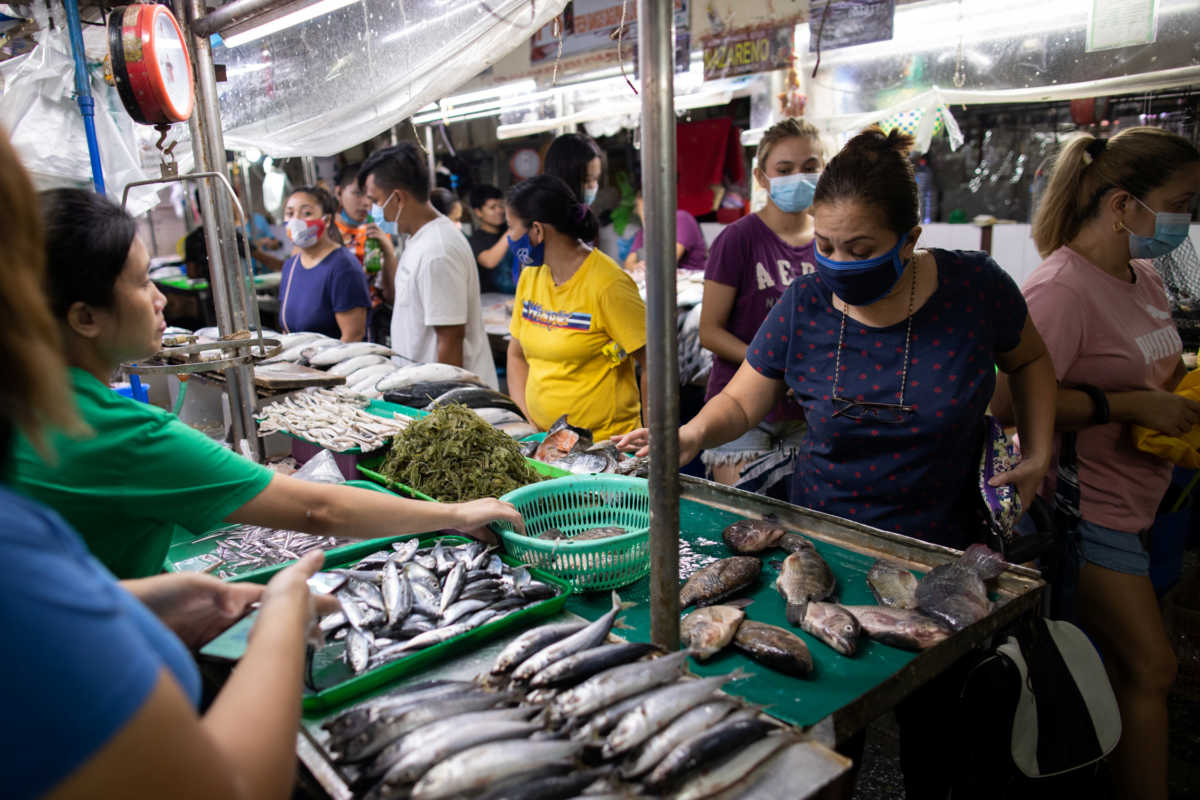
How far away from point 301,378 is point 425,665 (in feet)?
10.2

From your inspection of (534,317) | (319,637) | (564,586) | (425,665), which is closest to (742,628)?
(564,586)

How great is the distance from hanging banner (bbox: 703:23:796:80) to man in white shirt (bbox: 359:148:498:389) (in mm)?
3185

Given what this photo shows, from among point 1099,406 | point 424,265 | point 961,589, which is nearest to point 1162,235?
point 1099,406

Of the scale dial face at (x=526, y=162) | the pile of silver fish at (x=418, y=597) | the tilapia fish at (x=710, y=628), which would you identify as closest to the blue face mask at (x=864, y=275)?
the tilapia fish at (x=710, y=628)

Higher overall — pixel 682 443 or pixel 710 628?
pixel 682 443

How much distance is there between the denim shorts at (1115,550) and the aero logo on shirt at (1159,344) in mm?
689

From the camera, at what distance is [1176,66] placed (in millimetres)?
5371

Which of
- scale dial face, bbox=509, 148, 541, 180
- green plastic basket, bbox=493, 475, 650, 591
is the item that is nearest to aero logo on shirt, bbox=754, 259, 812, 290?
green plastic basket, bbox=493, 475, 650, 591

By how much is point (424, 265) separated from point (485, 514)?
3.06 meters

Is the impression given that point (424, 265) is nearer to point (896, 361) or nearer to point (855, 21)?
point (896, 361)

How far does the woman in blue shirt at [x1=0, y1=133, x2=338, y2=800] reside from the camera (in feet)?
2.56

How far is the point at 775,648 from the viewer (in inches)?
71.7

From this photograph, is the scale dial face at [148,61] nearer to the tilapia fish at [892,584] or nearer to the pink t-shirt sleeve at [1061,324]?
the tilapia fish at [892,584]

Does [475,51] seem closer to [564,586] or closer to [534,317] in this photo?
[534,317]
